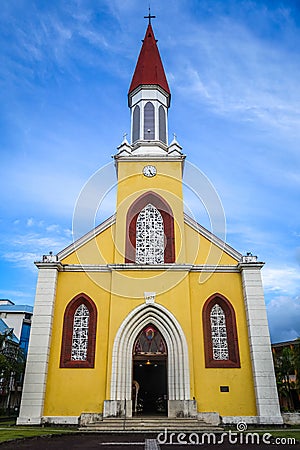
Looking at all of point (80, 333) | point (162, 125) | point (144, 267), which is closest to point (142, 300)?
point (144, 267)

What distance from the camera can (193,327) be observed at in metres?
18.1

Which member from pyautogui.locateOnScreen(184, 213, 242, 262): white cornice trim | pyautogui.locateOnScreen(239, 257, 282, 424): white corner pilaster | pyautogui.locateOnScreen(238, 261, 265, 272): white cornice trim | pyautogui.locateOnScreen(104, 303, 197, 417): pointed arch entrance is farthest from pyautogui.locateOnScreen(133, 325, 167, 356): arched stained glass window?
pyautogui.locateOnScreen(184, 213, 242, 262): white cornice trim

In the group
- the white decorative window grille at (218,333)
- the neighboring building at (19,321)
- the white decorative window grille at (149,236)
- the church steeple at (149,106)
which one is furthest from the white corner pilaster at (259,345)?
the neighboring building at (19,321)

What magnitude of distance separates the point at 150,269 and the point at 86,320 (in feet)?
13.3

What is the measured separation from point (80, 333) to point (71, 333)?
431mm

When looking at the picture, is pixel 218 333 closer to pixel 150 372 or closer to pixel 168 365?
pixel 168 365

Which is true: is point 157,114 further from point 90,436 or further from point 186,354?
point 90,436

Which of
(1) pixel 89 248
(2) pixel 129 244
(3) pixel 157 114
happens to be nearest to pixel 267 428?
(2) pixel 129 244

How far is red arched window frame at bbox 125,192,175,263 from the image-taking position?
1980cm

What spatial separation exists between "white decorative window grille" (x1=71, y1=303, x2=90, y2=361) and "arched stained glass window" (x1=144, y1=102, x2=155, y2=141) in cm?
1154

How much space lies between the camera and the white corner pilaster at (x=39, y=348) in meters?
16.4

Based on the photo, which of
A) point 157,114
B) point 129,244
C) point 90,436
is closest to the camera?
point 90,436

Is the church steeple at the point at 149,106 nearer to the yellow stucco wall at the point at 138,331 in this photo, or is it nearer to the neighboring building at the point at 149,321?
the neighboring building at the point at 149,321

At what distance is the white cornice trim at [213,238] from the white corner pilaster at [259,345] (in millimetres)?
585
